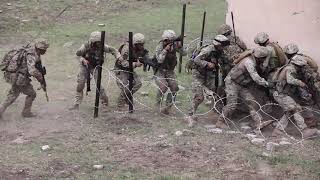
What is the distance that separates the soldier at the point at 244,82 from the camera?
8.17m

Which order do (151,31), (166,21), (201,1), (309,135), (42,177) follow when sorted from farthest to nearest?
1. (201,1)
2. (166,21)
3. (151,31)
4. (309,135)
5. (42,177)

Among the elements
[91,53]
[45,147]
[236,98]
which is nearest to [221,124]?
[236,98]

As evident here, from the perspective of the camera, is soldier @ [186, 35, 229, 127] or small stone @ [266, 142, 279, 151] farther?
soldier @ [186, 35, 229, 127]

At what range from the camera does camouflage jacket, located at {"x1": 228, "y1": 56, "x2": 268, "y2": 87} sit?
808 cm

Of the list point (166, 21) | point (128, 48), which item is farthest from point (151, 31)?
point (128, 48)

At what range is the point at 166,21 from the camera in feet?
53.8

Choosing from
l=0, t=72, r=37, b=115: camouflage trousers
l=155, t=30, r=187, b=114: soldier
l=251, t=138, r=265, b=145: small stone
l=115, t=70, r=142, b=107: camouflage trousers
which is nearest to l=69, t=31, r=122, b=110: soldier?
l=115, t=70, r=142, b=107: camouflage trousers

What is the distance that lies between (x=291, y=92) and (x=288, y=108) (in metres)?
0.26

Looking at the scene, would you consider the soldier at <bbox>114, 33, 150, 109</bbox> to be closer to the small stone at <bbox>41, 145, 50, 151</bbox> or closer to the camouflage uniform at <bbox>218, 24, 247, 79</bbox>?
the camouflage uniform at <bbox>218, 24, 247, 79</bbox>

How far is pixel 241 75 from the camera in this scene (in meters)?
8.33

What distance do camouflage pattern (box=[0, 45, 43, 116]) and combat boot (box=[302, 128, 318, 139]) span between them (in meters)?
3.95

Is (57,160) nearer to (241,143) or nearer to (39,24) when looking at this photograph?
(241,143)

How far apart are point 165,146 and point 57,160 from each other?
146 cm

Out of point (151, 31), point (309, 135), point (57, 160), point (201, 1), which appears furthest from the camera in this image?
point (201, 1)
